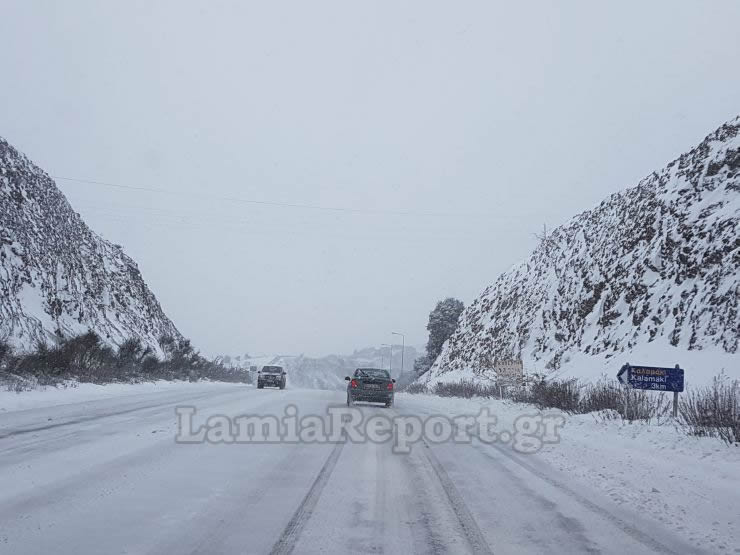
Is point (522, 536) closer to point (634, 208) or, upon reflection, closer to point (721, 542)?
point (721, 542)

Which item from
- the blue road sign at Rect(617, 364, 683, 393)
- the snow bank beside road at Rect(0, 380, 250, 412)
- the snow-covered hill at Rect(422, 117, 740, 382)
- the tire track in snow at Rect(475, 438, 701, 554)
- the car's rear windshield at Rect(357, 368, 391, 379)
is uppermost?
the snow-covered hill at Rect(422, 117, 740, 382)

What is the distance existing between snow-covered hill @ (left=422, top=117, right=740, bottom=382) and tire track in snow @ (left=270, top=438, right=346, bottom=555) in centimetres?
1569

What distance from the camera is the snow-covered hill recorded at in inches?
923

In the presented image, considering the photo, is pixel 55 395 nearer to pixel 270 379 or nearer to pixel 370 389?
pixel 370 389

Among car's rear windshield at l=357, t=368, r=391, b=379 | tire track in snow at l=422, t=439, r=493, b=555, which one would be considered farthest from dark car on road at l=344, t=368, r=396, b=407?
tire track in snow at l=422, t=439, r=493, b=555

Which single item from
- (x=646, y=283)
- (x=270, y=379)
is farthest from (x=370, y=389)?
(x=270, y=379)

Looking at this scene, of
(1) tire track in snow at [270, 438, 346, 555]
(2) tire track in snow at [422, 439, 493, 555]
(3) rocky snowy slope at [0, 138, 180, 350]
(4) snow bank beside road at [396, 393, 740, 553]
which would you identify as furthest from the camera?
(3) rocky snowy slope at [0, 138, 180, 350]

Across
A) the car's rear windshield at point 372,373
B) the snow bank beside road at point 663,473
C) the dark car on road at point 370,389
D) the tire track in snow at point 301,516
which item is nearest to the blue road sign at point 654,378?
the snow bank beside road at point 663,473

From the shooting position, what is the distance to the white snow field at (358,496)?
5.00 m

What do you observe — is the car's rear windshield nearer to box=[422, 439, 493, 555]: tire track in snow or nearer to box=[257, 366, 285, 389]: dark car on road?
box=[422, 439, 493, 555]: tire track in snow

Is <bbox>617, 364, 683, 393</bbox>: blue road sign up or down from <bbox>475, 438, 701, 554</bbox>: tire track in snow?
up

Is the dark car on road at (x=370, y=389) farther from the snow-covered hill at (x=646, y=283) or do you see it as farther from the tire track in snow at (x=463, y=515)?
the tire track in snow at (x=463, y=515)

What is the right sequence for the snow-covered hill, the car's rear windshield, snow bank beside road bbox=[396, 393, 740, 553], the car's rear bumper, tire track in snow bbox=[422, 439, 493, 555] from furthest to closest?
the snow-covered hill
the car's rear windshield
the car's rear bumper
snow bank beside road bbox=[396, 393, 740, 553]
tire track in snow bbox=[422, 439, 493, 555]

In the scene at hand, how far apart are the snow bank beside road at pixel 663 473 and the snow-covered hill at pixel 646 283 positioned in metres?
10.0
